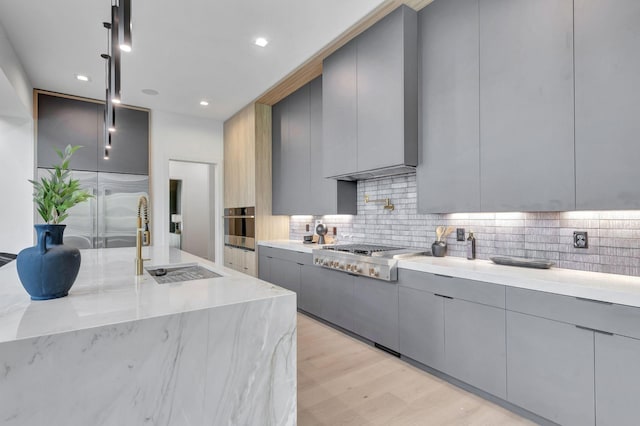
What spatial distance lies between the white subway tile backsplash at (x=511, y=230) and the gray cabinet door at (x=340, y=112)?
19.9 inches

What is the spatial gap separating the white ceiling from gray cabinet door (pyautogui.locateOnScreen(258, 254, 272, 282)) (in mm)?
2381

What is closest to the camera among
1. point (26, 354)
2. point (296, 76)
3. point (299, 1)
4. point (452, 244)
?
point (26, 354)

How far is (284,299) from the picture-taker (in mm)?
1363

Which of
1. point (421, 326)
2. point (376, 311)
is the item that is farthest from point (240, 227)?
point (421, 326)

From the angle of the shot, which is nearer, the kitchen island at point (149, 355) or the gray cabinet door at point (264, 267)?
the kitchen island at point (149, 355)

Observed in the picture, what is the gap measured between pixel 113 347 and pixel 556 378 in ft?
7.08

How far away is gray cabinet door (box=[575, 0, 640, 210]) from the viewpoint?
5.64 ft

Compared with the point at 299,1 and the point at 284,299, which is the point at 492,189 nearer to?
the point at 284,299

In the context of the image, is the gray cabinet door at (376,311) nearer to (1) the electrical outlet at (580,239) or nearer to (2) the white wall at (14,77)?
(1) the electrical outlet at (580,239)

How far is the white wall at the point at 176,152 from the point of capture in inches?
211

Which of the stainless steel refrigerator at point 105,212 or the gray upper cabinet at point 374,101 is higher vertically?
the gray upper cabinet at point 374,101

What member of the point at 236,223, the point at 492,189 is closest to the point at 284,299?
the point at 492,189

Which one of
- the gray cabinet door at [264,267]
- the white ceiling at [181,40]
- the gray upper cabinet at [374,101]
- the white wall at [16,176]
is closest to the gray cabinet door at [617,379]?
the gray upper cabinet at [374,101]

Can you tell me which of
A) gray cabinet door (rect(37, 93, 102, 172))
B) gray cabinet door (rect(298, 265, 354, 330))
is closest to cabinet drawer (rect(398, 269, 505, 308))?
gray cabinet door (rect(298, 265, 354, 330))
